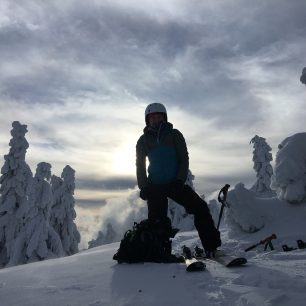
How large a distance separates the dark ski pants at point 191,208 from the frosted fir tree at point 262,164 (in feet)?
115

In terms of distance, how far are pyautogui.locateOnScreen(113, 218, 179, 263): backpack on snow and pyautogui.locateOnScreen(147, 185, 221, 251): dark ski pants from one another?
0.31m

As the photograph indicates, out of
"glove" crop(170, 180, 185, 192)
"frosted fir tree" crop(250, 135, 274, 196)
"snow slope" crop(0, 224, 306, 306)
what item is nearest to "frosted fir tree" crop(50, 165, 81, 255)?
"frosted fir tree" crop(250, 135, 274, 196)

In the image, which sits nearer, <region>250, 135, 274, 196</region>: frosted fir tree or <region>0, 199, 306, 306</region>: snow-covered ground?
<region>0, 199, 306, 306</region>: snow-covered ground

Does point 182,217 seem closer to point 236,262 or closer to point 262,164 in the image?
point 262,164

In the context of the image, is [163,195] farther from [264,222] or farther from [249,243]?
[264,222]

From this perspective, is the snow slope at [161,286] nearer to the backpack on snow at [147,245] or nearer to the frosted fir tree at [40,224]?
the backpack on snow at [147,245]

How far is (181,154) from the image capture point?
6020 millimetres

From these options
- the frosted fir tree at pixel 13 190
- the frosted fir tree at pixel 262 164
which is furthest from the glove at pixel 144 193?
the frosted fir tree at pixel 262 164

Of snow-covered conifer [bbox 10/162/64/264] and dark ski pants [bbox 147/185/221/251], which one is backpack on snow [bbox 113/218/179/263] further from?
snow-covered conifer [bbox 10/162/64/264]

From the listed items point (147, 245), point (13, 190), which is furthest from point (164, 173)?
point (13, 190)

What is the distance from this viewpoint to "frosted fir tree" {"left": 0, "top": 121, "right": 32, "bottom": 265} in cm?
3198

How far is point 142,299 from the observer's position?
2.92 metres

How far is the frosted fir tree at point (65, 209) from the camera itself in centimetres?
4059

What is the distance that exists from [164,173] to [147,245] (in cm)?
131
